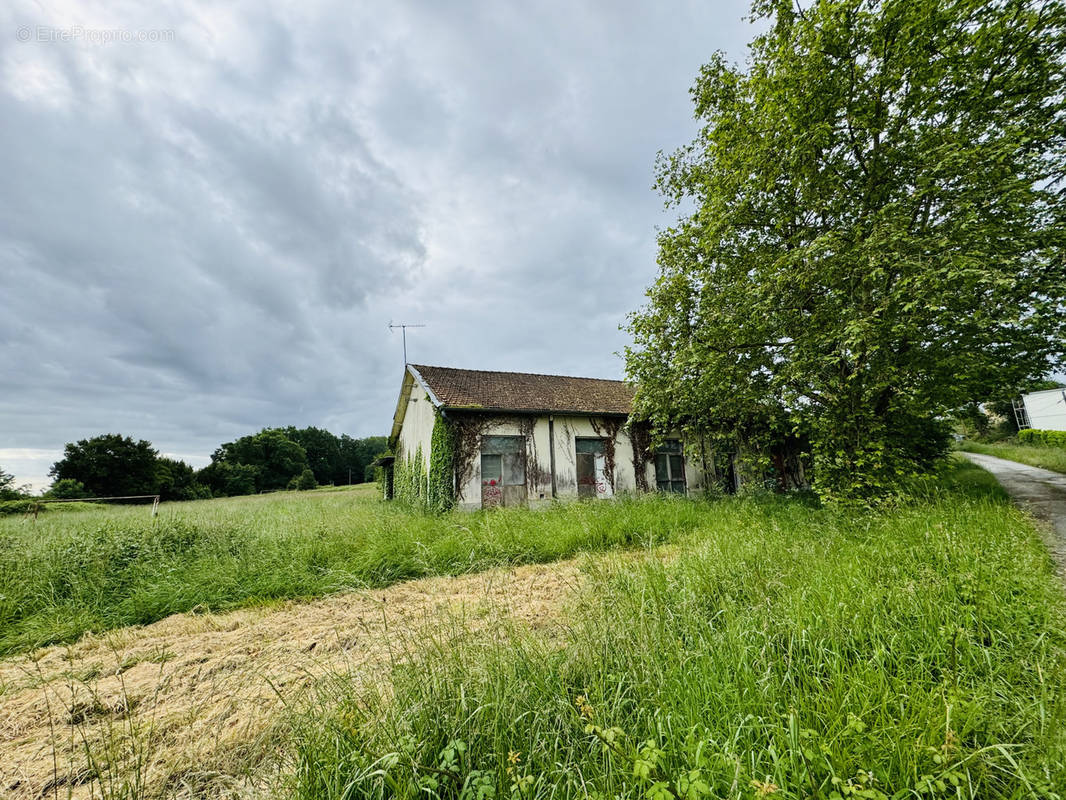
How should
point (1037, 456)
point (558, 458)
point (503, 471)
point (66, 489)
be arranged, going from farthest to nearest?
point (66, 489), point (1037, 456), point (558, 458), point (503, 471)

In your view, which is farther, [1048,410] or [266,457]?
[266,457]

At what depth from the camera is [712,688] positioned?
82.4 inches

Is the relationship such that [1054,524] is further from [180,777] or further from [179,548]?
A: [179,548]

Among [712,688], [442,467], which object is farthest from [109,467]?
[712,688]

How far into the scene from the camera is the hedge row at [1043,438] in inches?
867

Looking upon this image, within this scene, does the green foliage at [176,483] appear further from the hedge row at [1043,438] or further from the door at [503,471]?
the hedge row at [1043,438]

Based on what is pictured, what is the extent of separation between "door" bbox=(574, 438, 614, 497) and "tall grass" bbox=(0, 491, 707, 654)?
3.69 meters

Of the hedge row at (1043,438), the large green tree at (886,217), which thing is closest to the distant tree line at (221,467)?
the large green tree at (886,217)

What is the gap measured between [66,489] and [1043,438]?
71760 millimetres

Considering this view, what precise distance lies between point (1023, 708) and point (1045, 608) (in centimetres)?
143

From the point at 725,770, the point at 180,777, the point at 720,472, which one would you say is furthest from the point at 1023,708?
the point at 720,472

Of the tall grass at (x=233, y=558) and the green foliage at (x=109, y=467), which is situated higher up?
the green foliage at (x=109, y=467)

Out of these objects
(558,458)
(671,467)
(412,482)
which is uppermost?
(558,458)

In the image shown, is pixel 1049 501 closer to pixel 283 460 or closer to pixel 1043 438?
pixel 1043 438
